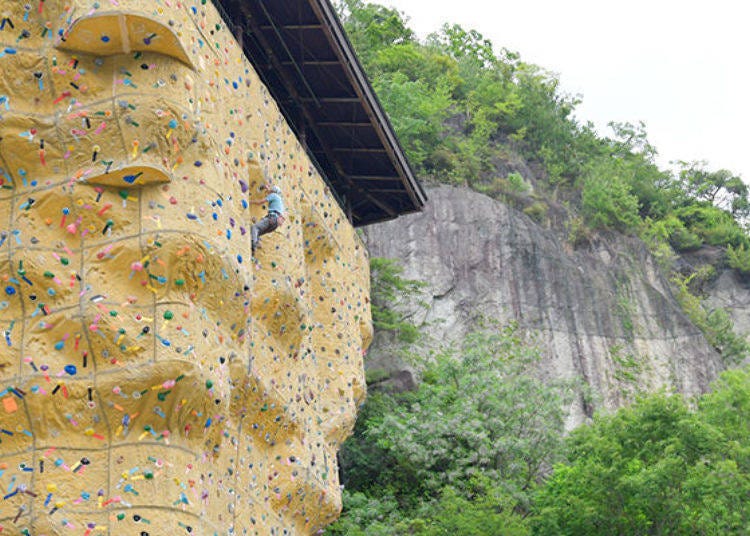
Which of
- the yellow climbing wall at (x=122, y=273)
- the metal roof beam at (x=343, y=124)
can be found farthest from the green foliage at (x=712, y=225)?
the yellow climbing wall at (x=122, y=273)

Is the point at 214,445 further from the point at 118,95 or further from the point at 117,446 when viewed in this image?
the point at 118,95

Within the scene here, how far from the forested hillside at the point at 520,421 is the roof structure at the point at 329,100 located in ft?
18.8

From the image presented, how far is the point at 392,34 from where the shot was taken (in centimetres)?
4362

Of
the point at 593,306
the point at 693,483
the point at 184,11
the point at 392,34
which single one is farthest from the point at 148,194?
the point at 392,34

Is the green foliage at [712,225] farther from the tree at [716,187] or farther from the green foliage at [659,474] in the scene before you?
the green foliage at [659,474]

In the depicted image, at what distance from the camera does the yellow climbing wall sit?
31.2 ft

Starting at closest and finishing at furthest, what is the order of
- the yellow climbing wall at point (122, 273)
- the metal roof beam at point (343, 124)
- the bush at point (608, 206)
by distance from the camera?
the yellow climbing wall at point (122, 273) → the metal roof beam at point (343, 124) → the bush at point (608, 206)

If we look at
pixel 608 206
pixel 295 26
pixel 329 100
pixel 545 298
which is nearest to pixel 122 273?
pixel 295 26

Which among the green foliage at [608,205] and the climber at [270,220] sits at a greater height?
the green foliage at [608,205]

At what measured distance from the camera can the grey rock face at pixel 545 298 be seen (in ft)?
100

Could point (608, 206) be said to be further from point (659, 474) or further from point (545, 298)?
point (659, 474)

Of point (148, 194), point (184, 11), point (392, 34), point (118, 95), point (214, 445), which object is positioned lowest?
point (214, 445)

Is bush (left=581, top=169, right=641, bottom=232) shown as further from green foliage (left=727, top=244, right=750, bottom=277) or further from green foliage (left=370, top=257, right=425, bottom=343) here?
green foliage (left=370, top=257, right=425, bottom=343)

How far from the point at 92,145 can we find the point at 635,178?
36.7 meters
